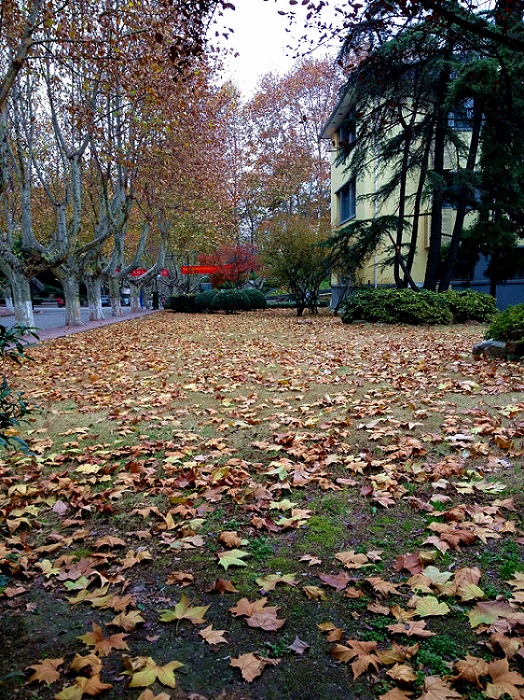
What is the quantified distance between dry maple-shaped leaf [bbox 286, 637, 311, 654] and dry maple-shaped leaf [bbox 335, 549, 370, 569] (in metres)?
0.60

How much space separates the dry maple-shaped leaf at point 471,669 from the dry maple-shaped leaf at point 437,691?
0.19 feet

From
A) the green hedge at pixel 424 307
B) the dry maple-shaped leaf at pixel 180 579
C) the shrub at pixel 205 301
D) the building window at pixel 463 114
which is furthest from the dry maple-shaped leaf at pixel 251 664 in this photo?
the shrub at pixel 205 301

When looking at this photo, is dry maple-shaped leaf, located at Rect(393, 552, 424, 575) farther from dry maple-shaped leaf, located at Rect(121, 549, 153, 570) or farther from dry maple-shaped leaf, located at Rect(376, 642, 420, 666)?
dry maple-shaped leaf, located at Rect(121, 549, 153, 570)

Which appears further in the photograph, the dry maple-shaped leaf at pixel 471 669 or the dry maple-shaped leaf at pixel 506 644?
the dry maple-shaped leaf at pixel 506 644

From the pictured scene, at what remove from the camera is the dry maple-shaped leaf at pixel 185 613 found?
228cm

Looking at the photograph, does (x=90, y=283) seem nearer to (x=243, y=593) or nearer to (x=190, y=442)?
(x=190, y=442)

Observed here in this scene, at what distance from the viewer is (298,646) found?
81.7 inches

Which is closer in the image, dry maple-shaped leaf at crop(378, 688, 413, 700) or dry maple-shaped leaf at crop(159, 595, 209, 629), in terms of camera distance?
dry maple-shaped leaf at crop(378, 688, 413, 700)

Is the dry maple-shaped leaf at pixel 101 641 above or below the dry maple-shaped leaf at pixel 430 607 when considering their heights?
below

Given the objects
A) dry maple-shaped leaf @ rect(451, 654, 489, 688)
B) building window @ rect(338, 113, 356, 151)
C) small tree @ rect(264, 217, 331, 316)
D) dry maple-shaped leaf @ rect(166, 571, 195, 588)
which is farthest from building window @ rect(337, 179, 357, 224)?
dry maple-shaped leaf @ rect(451, 654, 489, 688)

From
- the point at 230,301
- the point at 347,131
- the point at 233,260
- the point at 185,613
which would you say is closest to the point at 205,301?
the point at 230,301

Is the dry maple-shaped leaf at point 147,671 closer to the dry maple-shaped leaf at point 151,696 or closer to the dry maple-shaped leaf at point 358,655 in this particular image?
the dry maple-shaped leaf at point 151,696

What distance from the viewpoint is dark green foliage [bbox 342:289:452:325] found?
14828 mm

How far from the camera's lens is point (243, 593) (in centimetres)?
247
